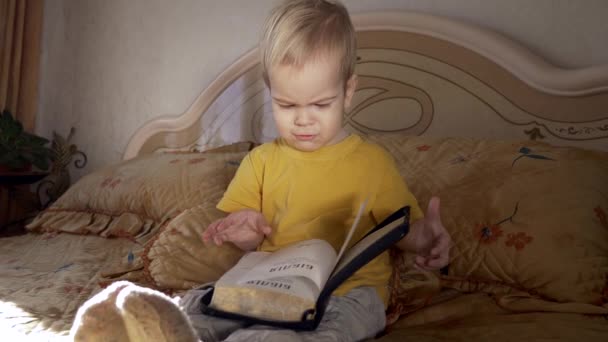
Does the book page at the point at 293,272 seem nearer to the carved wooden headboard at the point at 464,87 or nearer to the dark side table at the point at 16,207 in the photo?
the carved wooden headboard at the point at 464,87

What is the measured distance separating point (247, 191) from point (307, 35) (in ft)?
1.20

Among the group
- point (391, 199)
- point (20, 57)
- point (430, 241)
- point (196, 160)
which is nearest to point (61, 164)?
point (20, 57)

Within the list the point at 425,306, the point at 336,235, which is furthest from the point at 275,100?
the point at 425,306

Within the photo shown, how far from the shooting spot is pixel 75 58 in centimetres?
291

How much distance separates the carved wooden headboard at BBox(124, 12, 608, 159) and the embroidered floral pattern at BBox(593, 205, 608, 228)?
1.53ft

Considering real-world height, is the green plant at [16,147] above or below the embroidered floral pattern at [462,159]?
below

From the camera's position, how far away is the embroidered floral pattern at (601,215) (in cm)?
107

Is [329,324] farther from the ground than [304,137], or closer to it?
closer to it

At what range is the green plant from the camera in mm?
2400

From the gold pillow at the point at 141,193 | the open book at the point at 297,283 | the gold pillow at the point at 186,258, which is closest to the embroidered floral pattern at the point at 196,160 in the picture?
the gold pillow at the point at 141,193

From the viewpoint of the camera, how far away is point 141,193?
69.7 inches

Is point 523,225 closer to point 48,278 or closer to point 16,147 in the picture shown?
point 48,278

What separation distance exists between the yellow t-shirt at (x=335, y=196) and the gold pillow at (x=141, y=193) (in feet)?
1.52

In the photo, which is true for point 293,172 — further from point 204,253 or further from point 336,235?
point 204,253
